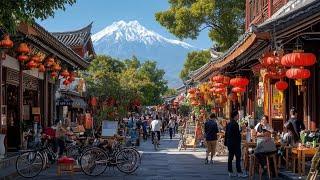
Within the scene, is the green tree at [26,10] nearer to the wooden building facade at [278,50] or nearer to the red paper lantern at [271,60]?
the wooden building facade at [278,50]

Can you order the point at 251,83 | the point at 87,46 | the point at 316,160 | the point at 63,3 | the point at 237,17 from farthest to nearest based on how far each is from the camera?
the point at 87,46
the point at 237,17
the point at 251,83
the point at 63,3
the point at 316,160

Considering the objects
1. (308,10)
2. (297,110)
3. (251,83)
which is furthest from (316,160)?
(251,83)

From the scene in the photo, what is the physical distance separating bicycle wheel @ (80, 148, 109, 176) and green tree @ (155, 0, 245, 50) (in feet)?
77.3

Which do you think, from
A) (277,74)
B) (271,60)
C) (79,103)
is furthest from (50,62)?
(79,103)

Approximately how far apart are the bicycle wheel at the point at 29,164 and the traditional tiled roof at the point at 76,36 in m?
25.6

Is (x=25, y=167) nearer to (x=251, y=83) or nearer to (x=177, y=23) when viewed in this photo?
(x=251, y=83)

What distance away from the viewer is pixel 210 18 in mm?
41031

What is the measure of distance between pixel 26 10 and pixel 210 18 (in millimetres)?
30033

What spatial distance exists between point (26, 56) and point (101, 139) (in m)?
3.75

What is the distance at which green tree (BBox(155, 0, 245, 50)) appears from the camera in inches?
1581

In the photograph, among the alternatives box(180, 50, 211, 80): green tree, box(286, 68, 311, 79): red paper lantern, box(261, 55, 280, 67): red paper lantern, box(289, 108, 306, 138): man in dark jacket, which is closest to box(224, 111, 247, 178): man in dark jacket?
box(261, 55, 280, 67): red paper lantern

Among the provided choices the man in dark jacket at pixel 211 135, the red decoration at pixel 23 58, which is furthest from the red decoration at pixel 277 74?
the red decoration at pixel 23 58

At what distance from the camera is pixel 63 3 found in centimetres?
1186

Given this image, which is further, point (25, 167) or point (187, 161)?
point (187, 161)
